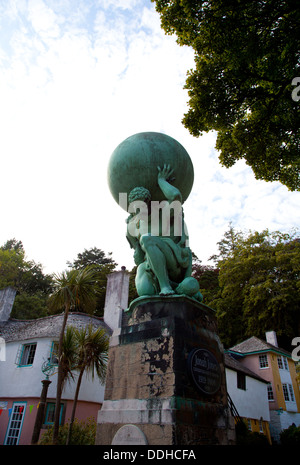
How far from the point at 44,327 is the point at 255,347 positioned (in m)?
18.1

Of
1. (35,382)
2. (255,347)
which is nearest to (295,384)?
Answer: (255,347)

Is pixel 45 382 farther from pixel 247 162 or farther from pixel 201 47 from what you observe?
pixel 201 47

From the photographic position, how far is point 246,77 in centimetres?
870

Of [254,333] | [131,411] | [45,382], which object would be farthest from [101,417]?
[254,333]

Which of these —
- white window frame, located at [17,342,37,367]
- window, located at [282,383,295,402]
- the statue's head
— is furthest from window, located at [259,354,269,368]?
the statue's head

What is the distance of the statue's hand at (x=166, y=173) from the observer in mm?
5116

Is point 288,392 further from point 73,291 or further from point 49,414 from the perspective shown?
point 73,291

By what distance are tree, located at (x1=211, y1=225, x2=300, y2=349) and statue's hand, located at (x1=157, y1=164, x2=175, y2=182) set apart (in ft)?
76.6

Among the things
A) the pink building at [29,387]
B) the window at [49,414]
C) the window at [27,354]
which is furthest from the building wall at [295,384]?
the window at [27,354]

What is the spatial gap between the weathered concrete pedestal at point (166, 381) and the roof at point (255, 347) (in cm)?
2448

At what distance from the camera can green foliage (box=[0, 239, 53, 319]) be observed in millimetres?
31188

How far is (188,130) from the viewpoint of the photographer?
9383 millimetres

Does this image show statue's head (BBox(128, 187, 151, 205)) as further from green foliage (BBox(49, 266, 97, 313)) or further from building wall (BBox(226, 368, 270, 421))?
building wall (BBox(226, 368, 270, 421))

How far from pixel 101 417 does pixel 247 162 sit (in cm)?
842
